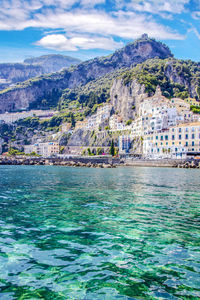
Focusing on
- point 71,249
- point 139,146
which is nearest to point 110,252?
point 71,249

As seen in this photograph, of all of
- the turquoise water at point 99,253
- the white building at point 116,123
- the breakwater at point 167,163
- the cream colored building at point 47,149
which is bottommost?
the turquoise water at point 99,253

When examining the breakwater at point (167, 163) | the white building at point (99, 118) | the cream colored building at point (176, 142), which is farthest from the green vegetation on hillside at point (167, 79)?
the breakwater at point (167, 163)

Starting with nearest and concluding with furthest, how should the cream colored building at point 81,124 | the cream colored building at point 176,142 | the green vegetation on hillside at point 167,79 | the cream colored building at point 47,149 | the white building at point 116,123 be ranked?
the cream colored building at point 176,142
the white building at point 116,123
the green vegetation on hillside at point 167,79
the cream colored building at point 47,149
the cream colored building at point 81,124

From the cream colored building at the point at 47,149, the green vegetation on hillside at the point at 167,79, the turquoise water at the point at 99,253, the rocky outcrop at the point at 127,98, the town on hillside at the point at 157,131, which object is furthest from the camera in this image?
the cream colored building at the point at 47,149

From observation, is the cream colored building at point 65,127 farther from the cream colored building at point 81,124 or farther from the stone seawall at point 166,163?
the stone seawall at point 166,163

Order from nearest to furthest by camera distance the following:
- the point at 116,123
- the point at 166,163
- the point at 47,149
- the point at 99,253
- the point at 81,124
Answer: the point at 99,253 → the point at 166,163 → the point at 116,123 → the point at 47,149 → the point at 81,124

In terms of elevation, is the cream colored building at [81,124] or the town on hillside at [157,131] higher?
the cream colored building at [81,124]

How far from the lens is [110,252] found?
884cm

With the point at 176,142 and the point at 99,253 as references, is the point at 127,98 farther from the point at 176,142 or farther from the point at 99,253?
the point at 99,253

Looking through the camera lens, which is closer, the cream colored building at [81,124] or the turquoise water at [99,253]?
the turquoise water at [99,253]

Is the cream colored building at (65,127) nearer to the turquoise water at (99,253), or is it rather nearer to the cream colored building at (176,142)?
the cream colored building at (176,142)

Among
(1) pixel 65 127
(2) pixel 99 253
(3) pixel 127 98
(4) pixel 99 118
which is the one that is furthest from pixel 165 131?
(1) pixel 65 127

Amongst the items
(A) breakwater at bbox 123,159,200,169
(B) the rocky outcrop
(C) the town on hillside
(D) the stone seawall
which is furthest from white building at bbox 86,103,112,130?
(D) the stone seawall

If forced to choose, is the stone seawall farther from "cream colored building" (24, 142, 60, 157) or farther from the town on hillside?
"cream colored building" (24, 142, 60, 157)
